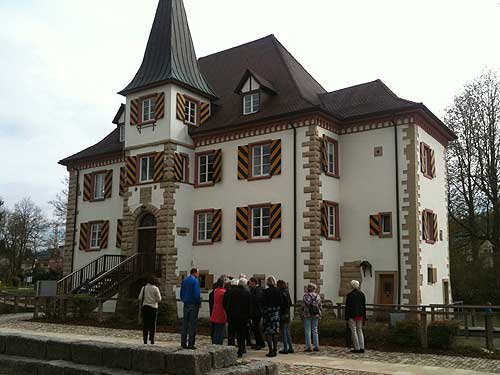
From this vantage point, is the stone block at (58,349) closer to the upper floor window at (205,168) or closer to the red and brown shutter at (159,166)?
the red and brown shutter at (159,166)

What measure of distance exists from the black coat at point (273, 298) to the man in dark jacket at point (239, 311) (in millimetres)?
714

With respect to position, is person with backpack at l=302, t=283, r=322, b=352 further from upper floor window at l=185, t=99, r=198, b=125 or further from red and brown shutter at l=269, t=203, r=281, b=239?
upper floor window at l=185, t=99, r=198, b=125

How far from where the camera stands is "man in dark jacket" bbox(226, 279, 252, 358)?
12898 mm

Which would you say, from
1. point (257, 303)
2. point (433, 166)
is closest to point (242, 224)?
point (433, 166)

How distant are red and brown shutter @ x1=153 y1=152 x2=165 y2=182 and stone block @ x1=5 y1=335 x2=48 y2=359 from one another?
16.0 meters

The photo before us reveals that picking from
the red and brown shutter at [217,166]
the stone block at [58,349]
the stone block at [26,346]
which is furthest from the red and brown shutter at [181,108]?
the stone block at [58,349]

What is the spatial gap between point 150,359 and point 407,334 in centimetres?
816

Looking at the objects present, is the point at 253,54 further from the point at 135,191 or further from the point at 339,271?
the point at 339,271

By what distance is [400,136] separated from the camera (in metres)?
22.8

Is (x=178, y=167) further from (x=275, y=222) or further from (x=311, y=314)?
(x=311, y=314)

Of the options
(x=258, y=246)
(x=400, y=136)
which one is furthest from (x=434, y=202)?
(x=258, y=246)

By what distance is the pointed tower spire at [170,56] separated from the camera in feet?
88.7

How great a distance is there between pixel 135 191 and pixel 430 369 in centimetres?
1814

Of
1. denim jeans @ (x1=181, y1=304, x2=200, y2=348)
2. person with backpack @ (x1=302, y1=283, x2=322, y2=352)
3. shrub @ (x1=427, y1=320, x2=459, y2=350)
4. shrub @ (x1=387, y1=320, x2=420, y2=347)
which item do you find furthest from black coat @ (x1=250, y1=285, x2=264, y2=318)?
shrub @ (x1=427, y1=320, x2=459, y2=350)
